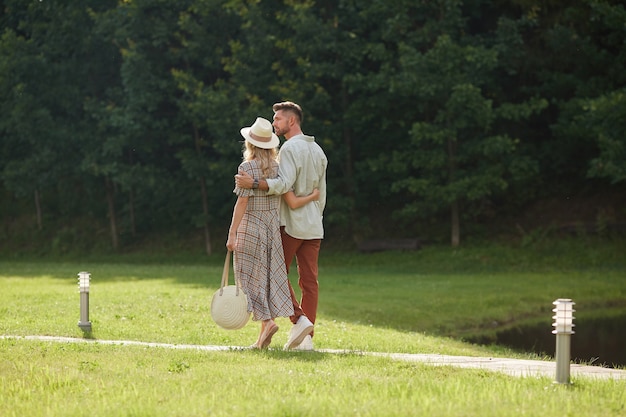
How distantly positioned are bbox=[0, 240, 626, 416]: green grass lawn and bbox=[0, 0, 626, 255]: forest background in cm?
Answer: 304

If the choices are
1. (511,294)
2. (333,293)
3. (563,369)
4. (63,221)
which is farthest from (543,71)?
(563,369)

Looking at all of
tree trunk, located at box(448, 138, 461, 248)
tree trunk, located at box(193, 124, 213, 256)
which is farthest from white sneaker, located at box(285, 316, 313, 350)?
tree trunk, located at box(193, 124, 213, 256)

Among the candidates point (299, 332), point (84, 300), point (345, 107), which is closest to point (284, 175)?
point (299, 332)

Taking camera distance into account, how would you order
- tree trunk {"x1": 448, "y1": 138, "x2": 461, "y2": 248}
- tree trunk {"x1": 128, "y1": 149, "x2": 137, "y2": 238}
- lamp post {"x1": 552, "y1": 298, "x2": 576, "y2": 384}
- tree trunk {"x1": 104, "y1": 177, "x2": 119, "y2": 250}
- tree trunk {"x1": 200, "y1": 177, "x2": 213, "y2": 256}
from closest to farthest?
lamp post {"x1": 552, "y1": 298, "x2": 576, "y2": 384} → tree trunk {"x1": 448, "y1": 138, "x2": 461, "y2": 248} → tree trunk {"x1": 200, "y1": 177, "x2": 213, "y2": 256} → tree trunk {"x1": 128, "y1": 149, "x2": 137, "y2": 238} → tree trunk {"x1": 104, "y1": 177, "x2": 119, "y2": 250}

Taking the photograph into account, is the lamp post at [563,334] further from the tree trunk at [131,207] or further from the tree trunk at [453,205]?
the tree trunk at [131,207]

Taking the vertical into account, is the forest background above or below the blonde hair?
above

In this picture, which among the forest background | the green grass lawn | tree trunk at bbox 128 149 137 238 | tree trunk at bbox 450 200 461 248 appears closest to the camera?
the green grass lawn

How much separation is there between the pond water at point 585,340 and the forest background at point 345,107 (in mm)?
8253

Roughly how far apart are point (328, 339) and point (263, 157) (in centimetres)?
334

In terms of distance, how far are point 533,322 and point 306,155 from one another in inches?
403

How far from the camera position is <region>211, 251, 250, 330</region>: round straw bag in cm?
1022

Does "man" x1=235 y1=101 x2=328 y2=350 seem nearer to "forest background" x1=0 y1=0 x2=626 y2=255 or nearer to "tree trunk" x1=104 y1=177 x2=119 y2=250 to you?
"forest background" x1=0 y1=0 x2=626 y2=255

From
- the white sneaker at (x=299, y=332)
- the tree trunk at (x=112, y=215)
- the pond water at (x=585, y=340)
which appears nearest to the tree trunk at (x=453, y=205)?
the pond water at (x=585, y=340)

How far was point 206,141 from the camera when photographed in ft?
120
